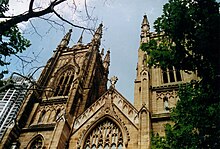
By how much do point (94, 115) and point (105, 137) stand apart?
2.24 metres

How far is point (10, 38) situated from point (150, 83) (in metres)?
12.1

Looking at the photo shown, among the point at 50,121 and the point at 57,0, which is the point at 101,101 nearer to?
the point at 50,121

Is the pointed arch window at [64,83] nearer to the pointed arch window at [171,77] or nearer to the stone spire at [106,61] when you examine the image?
the stone spire at [106,61]

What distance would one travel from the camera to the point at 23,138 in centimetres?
1844

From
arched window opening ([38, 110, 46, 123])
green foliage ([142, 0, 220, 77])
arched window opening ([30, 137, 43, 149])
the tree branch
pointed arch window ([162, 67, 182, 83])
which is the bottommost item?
the tree branch

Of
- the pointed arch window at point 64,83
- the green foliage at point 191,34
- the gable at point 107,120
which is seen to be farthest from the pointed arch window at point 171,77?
the green foliage at point 191,34

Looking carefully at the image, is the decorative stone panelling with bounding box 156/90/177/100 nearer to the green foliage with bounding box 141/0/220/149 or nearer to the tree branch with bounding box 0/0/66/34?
the green foliage with bounding box 141/0/220/149

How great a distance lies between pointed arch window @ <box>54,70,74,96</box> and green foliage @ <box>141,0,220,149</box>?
14079 mm

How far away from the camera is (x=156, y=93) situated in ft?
63.0

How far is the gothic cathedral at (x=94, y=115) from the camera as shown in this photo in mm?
15984

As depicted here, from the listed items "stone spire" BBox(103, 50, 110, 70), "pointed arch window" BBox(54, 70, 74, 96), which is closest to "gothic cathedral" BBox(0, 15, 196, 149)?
"pointed arch window" BBox(54, 70, 74, 96)

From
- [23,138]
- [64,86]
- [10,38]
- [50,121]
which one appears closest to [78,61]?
[64,86]

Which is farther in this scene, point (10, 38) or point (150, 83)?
point (150, 83)

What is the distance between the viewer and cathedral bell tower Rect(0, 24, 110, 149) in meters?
17.5
